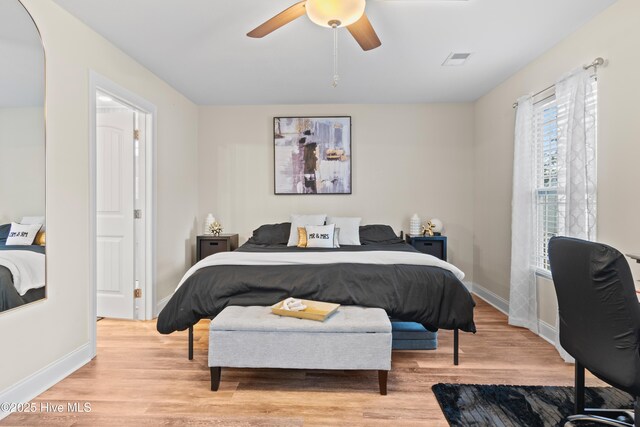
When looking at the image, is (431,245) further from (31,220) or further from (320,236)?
(31,220)

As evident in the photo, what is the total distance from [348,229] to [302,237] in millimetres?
588

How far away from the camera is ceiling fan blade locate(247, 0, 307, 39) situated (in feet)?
6.44

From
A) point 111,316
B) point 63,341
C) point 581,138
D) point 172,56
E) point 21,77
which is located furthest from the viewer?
point 111,316

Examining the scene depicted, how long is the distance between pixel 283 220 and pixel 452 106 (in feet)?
9.06

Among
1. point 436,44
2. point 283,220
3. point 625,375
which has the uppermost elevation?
point 436,44

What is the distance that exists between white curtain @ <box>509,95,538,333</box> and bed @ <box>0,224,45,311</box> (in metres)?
3.82

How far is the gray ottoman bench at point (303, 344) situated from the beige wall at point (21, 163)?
1322 millimetres

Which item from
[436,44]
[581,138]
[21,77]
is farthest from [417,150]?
[21,77]

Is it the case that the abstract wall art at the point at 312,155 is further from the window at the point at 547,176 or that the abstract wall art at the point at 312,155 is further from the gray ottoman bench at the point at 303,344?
the gray ottoman bench at the point at 303,344

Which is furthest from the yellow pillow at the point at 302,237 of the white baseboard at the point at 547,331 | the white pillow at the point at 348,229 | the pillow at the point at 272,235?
the white baseboard at the point at 547,331

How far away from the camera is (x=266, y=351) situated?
214cm

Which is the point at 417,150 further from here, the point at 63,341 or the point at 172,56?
the point at 63,341

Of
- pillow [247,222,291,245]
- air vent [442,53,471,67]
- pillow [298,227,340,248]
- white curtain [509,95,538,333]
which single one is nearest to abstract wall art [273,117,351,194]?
pillow [247,222,291,245]

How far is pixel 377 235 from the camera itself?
4.21 meters
